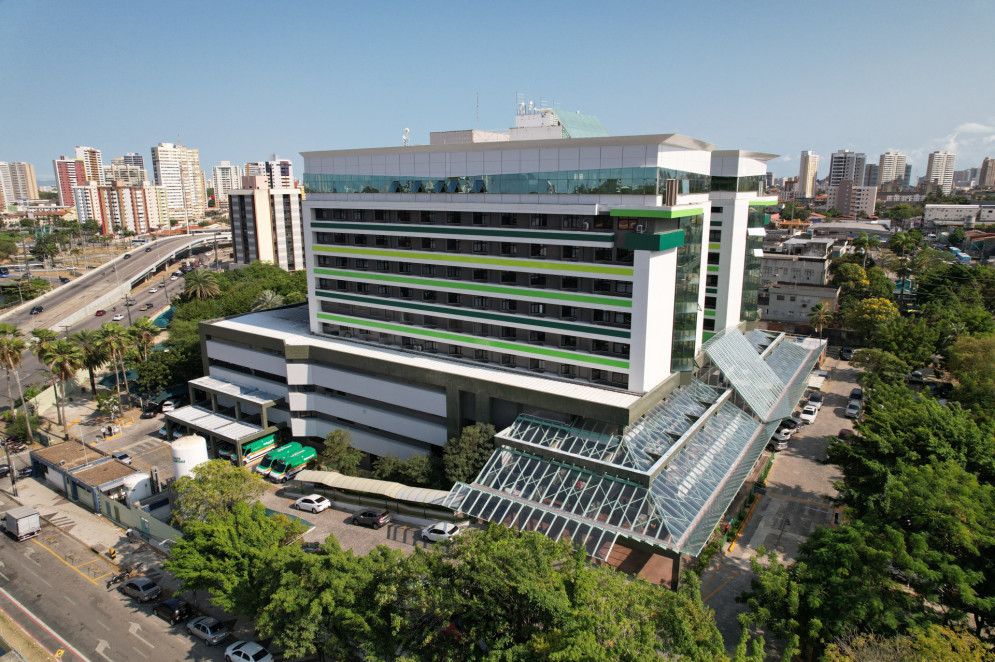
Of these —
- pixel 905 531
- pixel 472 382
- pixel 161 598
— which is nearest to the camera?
pixel 905 531

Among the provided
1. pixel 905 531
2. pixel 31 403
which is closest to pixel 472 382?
pixel 905 531

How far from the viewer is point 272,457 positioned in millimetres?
53281

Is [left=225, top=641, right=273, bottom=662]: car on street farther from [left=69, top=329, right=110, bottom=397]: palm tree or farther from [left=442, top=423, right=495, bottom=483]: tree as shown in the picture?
[left=69, top=329, right=110, bottom=397]: palm tree

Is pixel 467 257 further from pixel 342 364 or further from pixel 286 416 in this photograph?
pixel 286 416

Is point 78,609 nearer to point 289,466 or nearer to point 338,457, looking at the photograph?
point 289,466

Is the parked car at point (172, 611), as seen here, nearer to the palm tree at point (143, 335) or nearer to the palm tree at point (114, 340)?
the palm tree at point (114, 340)

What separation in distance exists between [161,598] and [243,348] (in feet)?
90.9

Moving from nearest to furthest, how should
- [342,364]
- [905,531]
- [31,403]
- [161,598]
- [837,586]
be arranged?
[837,586], [905,531], [161,598], [342,364], [31,403]

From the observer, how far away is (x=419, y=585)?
27438 millimetres

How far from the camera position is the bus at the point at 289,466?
2046 inches

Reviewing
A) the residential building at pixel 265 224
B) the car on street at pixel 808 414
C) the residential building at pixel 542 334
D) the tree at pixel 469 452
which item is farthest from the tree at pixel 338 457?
the residential building at pixel 265 224

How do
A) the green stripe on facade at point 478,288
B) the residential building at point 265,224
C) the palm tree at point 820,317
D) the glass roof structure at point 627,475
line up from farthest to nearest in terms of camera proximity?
the residential building at point 265,224 < the palm tree at point 820,317 < the green stripe on facade at point 478,288 < the glass roof structure at point 627,475

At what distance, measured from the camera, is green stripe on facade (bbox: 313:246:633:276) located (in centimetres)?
4284

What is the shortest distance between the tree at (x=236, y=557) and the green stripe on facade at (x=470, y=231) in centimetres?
2534
